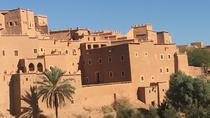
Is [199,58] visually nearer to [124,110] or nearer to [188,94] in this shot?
[188,94]

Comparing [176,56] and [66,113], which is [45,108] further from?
[176,56]

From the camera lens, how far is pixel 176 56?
49.7 meters

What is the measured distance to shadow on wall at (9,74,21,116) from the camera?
1540 inches

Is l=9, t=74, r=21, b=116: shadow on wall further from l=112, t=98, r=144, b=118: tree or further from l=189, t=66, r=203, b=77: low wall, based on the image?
l=189, t=66, r=203, b=77: low wall

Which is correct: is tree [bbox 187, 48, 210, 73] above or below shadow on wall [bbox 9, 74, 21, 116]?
above

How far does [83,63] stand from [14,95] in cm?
1067

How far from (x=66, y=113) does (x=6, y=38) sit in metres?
7.70

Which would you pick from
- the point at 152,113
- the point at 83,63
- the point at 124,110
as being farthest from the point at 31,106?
the point at 83,63

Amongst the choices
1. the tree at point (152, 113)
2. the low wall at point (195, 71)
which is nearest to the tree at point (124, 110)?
the tree at point (152, 113)

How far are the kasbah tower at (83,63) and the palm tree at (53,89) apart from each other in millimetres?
612

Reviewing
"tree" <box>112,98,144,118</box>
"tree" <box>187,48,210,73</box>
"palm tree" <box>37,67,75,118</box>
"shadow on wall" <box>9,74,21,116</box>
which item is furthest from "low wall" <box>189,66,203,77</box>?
"shadow on wall" <box>9,74,21,116</box>

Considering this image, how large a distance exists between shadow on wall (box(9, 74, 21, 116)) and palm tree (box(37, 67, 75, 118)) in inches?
65.8

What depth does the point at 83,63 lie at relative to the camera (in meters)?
48.8

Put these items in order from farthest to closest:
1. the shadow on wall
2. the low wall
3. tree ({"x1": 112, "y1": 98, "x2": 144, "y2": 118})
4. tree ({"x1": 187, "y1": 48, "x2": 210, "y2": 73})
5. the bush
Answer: tree ({"x1": 187, "y1": 48, "x2": 210, "y2": 73}) < the low wall < tree ({"x1": 112, "y1": 98, "x2": 144, "y2": 118}) < the bush < the shadow on wall
